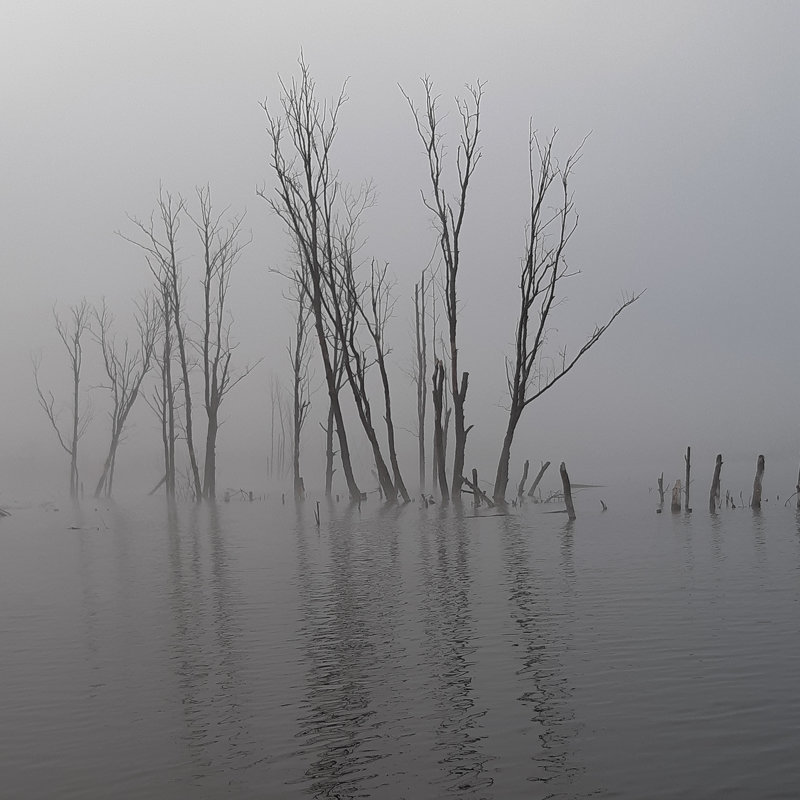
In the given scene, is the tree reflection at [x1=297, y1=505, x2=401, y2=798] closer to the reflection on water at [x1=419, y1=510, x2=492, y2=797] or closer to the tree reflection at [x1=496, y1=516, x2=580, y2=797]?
the reflection on water at [x1=419, y1=510, x2=492, y2=797]

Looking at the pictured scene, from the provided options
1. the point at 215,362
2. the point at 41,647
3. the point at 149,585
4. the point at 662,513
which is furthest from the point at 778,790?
the point at 215,362

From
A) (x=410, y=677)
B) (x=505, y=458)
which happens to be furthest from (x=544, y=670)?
(x=505, y=458)

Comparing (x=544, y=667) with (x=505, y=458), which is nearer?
(x=544, y=667)

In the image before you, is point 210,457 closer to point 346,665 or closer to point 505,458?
point 505,458

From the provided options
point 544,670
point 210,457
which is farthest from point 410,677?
point 210,457

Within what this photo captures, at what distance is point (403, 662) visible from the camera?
5043 mm

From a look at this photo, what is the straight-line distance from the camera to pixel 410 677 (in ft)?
15.4

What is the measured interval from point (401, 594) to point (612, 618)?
195 centimetres

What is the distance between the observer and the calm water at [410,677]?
3346mm

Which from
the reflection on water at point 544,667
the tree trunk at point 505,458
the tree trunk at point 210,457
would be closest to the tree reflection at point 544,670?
the reflection on water at point 544,667

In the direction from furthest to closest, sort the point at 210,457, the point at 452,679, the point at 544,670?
the point at 210,457 < the point at 544,670 < the point at 452,679

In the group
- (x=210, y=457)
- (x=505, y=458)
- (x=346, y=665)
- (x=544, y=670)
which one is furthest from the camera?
(x=210, y=457)

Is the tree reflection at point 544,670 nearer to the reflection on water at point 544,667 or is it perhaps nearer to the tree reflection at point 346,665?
the reflection on water at point 544,667

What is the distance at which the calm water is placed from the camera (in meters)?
3.35
